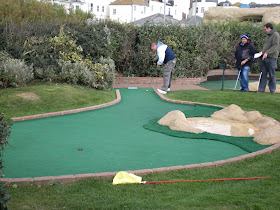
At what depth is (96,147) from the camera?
6719 millimetres

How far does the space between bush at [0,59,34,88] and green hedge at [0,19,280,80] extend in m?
1.13

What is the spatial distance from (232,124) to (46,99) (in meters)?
5.06

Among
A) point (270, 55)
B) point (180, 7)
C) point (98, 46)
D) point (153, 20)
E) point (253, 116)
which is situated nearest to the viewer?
point (253, 116)

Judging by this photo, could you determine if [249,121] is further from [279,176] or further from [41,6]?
[41,6]

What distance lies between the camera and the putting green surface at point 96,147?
5699mm

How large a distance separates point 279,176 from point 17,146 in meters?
4.37

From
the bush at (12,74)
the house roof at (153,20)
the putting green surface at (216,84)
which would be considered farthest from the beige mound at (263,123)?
the house roof at (153,20)

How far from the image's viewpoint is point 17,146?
6699 mm

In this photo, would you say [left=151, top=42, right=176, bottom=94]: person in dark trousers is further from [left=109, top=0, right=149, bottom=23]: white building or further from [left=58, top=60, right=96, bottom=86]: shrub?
[left=109, top=0, right=149, bottom=23]: white building

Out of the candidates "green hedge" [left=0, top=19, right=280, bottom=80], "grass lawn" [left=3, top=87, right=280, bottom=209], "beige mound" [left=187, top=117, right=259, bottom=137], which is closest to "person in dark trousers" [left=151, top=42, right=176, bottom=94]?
"green hedge" [left=0, top=19, right=280, bottom=80]

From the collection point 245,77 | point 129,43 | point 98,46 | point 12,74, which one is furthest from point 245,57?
point 12,74

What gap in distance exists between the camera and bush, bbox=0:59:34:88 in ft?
37.2

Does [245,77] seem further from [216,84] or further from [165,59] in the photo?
[216,84]

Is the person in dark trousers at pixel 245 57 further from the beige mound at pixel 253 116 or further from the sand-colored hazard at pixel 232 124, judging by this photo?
the beige mound at pixel 253 116
